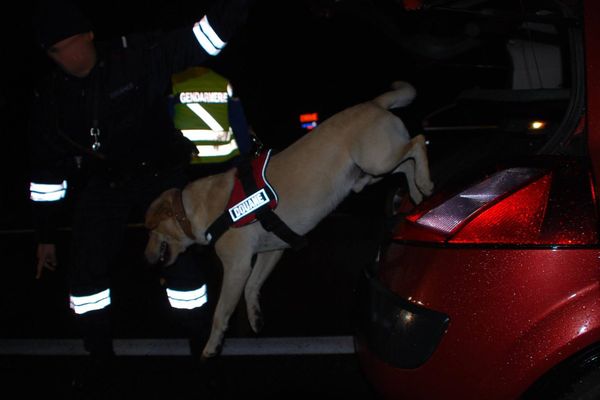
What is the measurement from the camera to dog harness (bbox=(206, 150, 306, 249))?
3186 millimetres

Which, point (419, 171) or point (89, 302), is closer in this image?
point (89, 302)

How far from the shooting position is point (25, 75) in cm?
1195

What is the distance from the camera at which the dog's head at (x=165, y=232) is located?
330cm

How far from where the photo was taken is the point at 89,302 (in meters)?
3.06

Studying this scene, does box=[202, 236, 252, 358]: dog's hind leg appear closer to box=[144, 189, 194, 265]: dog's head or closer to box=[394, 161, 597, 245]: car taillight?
box=[144, 189, 194, 265]: dog's head

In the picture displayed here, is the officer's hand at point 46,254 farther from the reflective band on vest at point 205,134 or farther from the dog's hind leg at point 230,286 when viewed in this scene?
the reflective band on vest at point 205,134

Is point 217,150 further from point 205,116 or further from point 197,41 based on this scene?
point 197,41

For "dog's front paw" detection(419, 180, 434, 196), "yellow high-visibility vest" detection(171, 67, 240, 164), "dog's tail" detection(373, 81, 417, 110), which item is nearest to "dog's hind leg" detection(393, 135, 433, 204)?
"dog's front paw" detection(419, 180, 434, 196)

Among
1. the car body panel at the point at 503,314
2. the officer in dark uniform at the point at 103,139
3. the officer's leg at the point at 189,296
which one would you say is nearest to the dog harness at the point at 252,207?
the officer's leg at the point at 189,296

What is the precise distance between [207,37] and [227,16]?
0.60 feet

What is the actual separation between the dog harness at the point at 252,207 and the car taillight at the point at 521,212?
147 centimetres

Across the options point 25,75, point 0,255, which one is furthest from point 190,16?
point 0,255

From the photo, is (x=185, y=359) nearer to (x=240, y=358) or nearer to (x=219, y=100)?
(x=240, y=358)

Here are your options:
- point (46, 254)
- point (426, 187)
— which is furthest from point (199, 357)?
point (426, 187)
